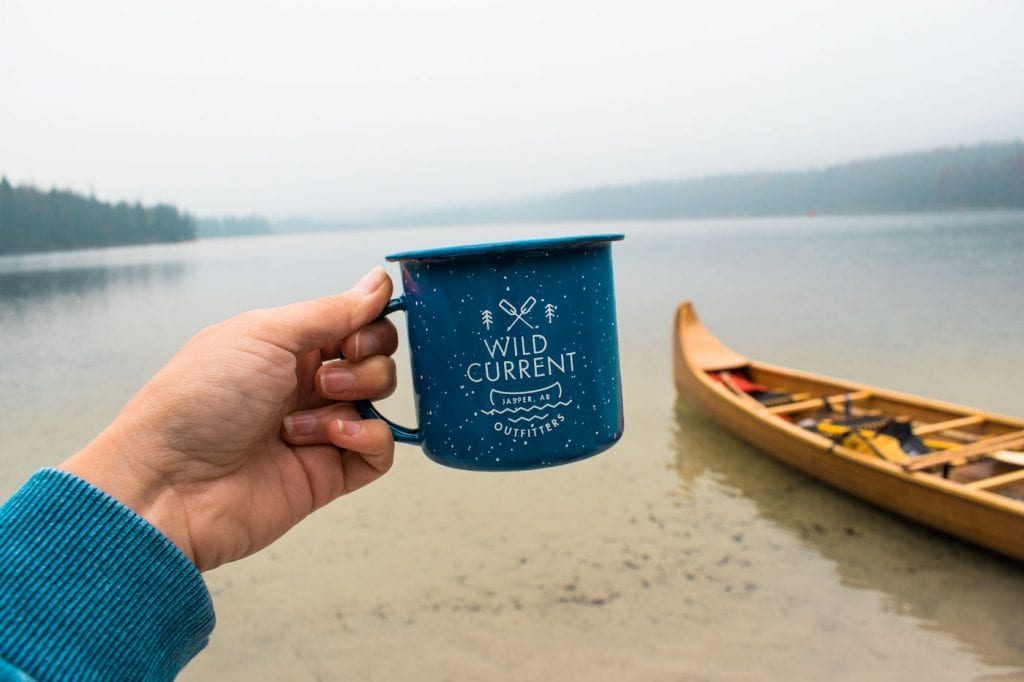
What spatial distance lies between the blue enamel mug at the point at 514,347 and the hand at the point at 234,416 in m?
0.21

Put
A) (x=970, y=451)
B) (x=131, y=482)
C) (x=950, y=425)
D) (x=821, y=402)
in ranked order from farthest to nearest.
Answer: (x=821, y=402) < (x=950, y=425) < (x=970, y=451) < (x=131, y=482)

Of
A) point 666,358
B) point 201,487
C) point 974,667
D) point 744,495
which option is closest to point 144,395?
point 201,487

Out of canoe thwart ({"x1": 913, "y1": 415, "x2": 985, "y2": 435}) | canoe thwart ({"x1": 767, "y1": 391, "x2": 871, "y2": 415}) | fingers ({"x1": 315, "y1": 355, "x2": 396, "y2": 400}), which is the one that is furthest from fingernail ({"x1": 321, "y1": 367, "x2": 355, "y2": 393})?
canoe thwart ({"x1": 767, "y1": 391, "x2": 871, "y2": 415})

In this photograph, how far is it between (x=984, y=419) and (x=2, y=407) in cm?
1279

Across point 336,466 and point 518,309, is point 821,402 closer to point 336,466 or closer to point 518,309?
point 336,466

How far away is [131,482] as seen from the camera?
1200mm

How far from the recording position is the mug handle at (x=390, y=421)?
1.23m

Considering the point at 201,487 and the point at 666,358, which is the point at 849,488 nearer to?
the point at 201,487

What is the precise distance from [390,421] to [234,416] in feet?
0.98

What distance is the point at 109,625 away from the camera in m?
1.00

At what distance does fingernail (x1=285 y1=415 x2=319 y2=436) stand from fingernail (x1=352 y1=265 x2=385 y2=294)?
319mm

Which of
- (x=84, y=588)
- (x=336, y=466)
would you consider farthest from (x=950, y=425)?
(x=84, y=588)

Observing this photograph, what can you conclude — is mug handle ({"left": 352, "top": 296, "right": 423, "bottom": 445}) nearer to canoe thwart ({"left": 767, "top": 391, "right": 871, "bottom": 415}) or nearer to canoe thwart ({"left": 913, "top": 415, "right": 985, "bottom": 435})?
canoe thwart ({"left": 913, "top": 415, "right": 985, "bottom": 435})

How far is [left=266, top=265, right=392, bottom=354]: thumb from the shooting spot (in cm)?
129
